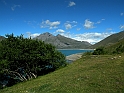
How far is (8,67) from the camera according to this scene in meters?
35.6

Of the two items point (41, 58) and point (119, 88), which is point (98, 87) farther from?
point (41, 58)

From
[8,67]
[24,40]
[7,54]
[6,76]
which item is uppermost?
[24,40]

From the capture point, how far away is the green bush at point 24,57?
36.3 meters

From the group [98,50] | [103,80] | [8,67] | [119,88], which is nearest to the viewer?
[119,88]

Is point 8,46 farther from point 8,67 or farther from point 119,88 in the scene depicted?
point 119,88

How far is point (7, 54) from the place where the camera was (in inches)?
1431

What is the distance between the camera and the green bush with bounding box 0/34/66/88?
119ft

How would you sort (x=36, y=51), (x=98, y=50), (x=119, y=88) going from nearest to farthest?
(x=119, y=88) < (x=36, y=51) < (x=98, y=50)

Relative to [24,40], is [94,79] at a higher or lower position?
lower

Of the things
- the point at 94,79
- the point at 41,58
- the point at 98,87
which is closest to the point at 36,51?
the point at 41,58

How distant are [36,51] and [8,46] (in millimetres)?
6670

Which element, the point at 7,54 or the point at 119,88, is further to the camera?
the point at 7,54

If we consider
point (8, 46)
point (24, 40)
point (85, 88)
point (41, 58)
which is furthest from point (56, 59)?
point (85, 88)

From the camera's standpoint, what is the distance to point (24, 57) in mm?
36719
